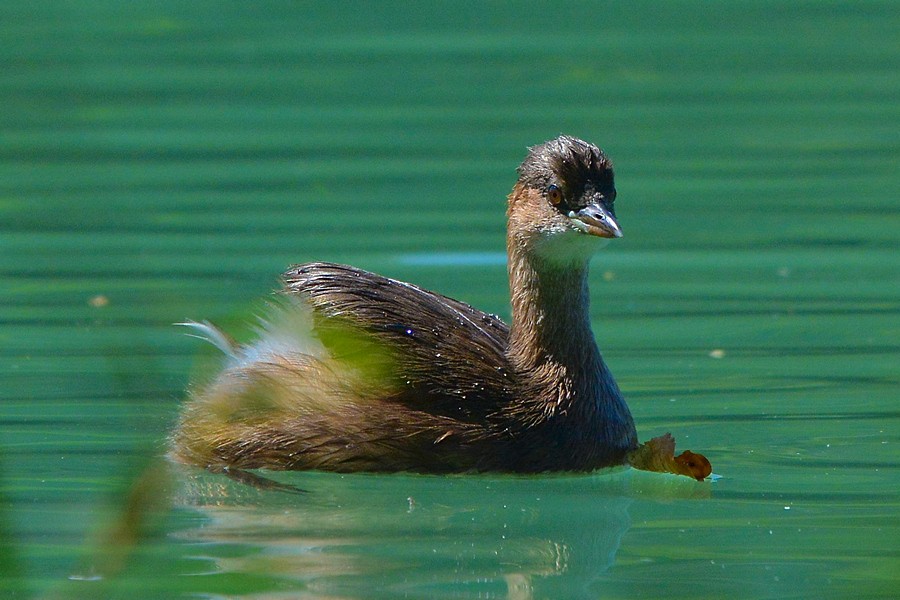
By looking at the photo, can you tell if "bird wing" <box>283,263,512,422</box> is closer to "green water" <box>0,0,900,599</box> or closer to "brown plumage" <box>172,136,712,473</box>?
"brown plumage" <box>172,136,712,473</box>

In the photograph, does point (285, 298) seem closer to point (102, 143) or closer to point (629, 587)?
point (629, 587)

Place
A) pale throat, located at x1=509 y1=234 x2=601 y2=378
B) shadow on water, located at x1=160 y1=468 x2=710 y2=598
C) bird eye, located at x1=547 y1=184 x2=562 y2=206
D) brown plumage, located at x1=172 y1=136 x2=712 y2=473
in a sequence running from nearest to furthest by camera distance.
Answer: shadow on water, located at x1=160 y1=468 x2=710 y2=598
brown plumage, located at x1=172 y1=136 x2=712 y2=473
bird eye, located at x1=547 y1=184 x2=562 y2=206
pale throat, located at x1=509 y1=234 x2=601 y2=378

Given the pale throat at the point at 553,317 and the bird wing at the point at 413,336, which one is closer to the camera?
the bird wing at the point at 413,336

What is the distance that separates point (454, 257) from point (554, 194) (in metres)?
3.33

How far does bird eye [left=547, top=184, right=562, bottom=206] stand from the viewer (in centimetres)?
761

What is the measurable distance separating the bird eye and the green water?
1105 millimetres

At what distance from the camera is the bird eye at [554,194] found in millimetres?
7605

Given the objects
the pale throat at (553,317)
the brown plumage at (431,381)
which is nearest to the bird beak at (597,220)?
the brown plumage at (431,381)

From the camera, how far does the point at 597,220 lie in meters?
7.41

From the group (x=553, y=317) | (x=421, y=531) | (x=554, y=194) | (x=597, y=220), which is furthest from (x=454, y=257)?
(x=421, y=531)

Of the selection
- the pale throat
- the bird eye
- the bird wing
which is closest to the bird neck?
the pale throat

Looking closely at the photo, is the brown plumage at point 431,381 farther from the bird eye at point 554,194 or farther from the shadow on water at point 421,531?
the shadow on water at point 421,531

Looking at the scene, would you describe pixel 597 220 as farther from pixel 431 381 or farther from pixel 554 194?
pixel 431 381

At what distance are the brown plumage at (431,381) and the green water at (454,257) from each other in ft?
0.53
